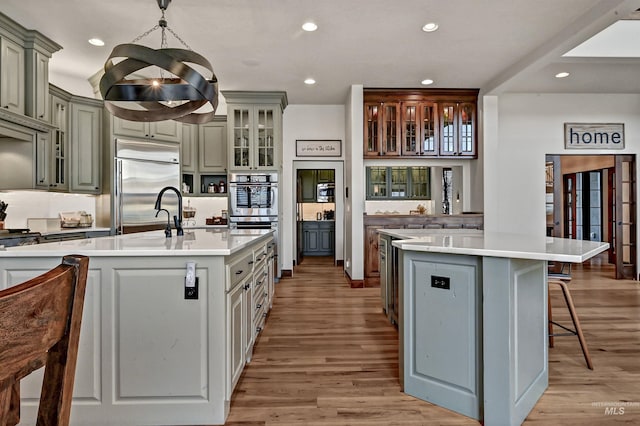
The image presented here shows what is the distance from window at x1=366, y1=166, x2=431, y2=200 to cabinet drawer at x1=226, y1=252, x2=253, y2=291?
17.4 feet

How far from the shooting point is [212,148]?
234 inches

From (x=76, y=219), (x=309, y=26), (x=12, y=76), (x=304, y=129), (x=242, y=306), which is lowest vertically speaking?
(x=242, y=306)

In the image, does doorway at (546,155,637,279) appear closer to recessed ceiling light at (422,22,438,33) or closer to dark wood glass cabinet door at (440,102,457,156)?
dark wood glass cabinet door at (440,102,457,156)

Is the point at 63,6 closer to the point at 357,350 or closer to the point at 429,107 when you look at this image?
the point at 357,350

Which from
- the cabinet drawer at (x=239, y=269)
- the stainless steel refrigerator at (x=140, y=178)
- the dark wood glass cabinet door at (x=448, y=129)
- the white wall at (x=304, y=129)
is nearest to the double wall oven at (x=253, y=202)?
the white wall at (x=304, y=129)

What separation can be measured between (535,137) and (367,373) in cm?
509

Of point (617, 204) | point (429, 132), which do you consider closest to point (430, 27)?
point (429, 132)

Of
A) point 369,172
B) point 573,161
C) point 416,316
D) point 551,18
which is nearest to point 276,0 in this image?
point 551,18

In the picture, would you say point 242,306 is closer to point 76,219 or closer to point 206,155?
point 76,219

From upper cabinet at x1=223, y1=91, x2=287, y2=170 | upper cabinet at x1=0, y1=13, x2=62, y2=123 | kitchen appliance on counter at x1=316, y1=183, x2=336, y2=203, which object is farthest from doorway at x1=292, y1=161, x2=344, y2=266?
upper cabinet at x1=0, y1=13, x2=62, y2=123

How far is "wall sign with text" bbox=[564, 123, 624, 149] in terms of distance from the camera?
18.4ft

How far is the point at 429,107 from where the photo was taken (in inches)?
214

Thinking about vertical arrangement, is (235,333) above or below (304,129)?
below

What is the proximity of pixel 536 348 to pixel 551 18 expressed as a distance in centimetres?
308
